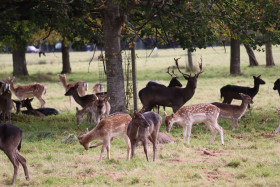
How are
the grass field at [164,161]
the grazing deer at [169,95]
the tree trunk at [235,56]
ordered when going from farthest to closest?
the tree trunk at [235,56]
the grazing deer at [169,95]
the grass field at [164,161]

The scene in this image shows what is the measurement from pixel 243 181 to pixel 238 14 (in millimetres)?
6664

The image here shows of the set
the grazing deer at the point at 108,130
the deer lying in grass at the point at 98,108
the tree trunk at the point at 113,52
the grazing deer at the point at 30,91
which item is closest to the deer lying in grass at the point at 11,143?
the grazing deer at the point at 108,130

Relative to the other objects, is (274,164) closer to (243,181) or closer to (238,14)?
(243,181)

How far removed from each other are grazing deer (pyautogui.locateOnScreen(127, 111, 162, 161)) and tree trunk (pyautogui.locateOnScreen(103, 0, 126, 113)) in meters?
3.88

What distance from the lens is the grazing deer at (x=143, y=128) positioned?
25.2ft

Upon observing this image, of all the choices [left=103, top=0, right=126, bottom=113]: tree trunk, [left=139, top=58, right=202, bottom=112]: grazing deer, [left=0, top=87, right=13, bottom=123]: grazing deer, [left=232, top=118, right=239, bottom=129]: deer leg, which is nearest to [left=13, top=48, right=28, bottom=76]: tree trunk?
[left=0, top=87, right=13, bottom=123]: grazing deer

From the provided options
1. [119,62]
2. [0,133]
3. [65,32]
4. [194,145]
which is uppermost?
[65,32]

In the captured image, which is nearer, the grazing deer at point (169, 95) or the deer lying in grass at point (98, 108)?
the deer lying in grass at point (98, 108)

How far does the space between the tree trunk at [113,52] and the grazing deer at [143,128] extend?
3.88 metres

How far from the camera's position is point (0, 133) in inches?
277

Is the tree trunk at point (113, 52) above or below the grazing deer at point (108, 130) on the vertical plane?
above

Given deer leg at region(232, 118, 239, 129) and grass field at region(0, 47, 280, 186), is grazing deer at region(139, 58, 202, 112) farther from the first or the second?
deer leg at region(232, 118, 239, 129)

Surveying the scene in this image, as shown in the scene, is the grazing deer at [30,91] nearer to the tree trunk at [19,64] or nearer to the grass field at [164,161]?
the grass field at [164,161]

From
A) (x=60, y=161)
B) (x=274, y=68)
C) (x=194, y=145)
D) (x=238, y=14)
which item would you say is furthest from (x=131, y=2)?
(x=274, y=68)
